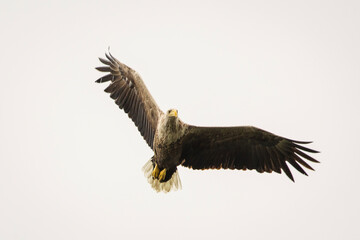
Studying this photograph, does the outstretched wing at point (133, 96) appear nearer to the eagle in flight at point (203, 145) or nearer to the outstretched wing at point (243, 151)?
the eagle in flight at point (203, 145)

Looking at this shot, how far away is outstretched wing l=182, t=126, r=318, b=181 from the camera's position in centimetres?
799

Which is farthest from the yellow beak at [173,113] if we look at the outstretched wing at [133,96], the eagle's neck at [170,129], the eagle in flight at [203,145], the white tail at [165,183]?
the white tail at [165,183]

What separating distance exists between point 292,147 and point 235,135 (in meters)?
0.98

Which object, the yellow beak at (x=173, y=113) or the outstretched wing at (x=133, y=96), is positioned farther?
the outstretched wing at (x=133, y=96)

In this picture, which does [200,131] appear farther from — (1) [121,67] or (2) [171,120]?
(1) [121,67]

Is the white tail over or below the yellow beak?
below

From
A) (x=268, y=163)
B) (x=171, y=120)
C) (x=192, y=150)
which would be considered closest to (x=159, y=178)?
(x=192, y=150)

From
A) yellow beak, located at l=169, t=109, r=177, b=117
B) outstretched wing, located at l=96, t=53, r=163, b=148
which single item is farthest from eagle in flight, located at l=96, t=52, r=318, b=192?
yellow beak, located at l=169, t=109, r=177, b=117

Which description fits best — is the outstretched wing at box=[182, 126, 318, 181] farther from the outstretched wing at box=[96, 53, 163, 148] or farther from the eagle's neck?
the outstretched wing at box=[96, 53, 163, 148]

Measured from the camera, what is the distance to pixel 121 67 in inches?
340

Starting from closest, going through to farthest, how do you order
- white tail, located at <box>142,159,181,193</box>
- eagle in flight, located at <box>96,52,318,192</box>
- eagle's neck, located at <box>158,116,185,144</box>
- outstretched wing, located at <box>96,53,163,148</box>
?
1. eagle's neck, located at <box>158,116,185,144</box>
2. eagle in flight, located at <box>96,52,318,192</box>
3. outstretched wing, located at <box>96,53,163,148</box>
4. white tail, located at <box>142,159,181,193</box>

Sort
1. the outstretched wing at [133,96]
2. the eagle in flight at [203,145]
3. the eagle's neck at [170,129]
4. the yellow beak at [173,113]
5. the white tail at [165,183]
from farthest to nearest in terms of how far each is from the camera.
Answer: the white tail at [165,183], the outstretched wing at [133,96], the eagle in flight at [203,145], the eagle's neck at [170,129], the yellow beak at [173,113]

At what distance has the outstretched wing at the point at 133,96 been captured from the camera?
26.9ft

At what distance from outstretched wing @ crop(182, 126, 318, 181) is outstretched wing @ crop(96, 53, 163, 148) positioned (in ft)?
2.36
